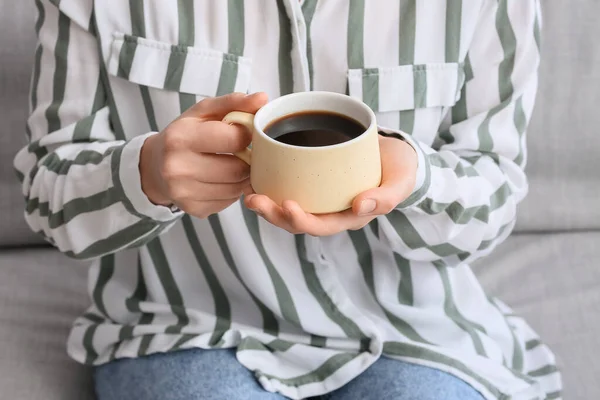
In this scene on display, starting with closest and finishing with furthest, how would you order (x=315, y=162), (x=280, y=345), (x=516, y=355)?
(x=315, y=162) → (x=280, y=345) → (x=516, y=355)

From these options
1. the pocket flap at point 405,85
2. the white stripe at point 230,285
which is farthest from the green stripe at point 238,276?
the pocket flap at point 405,85

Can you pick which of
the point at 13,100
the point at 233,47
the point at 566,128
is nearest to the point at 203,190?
the point at 233,47

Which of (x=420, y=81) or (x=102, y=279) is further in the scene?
(x=102, y=279)

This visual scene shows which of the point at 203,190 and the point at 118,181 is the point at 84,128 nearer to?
the point at 118,181

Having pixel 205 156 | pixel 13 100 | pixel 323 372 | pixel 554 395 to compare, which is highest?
pixel 205 156

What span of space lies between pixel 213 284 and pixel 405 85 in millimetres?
329

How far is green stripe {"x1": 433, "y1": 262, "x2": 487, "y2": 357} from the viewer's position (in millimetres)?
920

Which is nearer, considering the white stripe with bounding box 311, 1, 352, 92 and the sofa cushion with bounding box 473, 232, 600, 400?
the white stripe with bounding box 311, 1, 352, 92

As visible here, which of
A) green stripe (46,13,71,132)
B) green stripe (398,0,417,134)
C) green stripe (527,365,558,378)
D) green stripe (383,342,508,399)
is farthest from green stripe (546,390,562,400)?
green stripe (46,13,71,132)

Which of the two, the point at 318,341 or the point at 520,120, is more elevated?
the point at 520,120

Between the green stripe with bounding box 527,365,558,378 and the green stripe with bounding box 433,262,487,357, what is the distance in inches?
4.3

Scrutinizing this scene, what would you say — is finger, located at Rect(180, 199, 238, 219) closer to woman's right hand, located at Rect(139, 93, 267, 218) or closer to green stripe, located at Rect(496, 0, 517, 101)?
woman's right hand, located at Rect(139, 93, 267, 218)

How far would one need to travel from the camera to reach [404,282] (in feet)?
2.98

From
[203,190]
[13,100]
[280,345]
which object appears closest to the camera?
[203,190]
